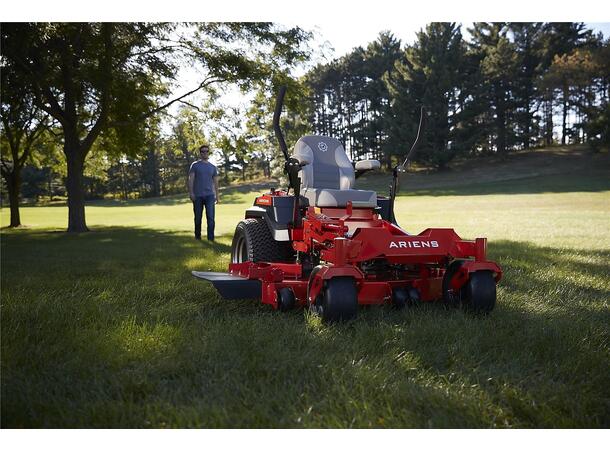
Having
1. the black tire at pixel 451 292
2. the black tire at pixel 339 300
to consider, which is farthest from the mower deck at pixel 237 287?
the black tire at pixel 451 292

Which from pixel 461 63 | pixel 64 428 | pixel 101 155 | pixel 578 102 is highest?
pixel 461 63

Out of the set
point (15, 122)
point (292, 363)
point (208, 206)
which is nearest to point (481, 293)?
point (292, 363)

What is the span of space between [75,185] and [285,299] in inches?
512

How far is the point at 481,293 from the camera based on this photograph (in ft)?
13.4

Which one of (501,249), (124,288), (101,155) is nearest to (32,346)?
(124,288)

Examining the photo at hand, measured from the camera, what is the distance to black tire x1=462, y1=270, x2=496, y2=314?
408 cm

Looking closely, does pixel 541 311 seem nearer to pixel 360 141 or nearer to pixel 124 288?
pixel 124 288

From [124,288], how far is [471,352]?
355 cm

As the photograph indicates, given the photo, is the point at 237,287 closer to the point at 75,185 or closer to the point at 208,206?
the point at 208,206

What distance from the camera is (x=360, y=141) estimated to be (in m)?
47.4

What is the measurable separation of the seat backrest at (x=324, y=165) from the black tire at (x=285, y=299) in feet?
5.52

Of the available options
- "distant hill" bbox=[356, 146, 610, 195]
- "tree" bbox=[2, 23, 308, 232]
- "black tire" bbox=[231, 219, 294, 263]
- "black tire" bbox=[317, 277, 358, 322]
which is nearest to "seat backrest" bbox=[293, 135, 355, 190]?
"black tire" bbox=[231, 219, 294, 263]

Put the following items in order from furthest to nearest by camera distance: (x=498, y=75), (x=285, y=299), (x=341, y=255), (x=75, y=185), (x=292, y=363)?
(x=498, y=75)
(x=75, y=185)
(x=285, y=299)
(x=341, y=255)
(x=292, y=363)

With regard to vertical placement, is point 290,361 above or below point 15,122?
below
